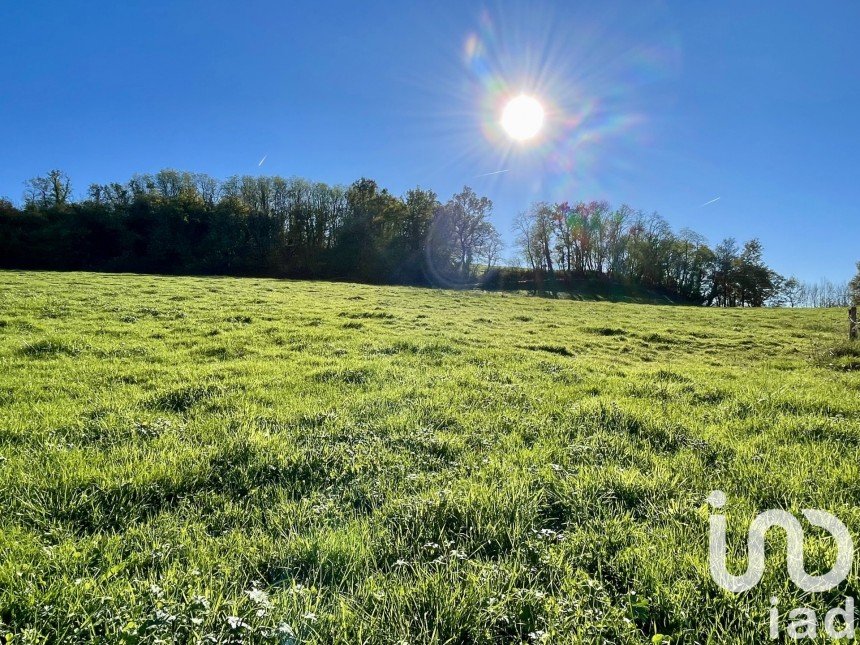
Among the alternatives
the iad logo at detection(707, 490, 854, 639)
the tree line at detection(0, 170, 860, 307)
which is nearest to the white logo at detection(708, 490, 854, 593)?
the iad logo at detection(707, 490, 854, 639)

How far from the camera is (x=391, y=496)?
3.65 meters

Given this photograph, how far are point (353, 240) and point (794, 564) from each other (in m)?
61.7

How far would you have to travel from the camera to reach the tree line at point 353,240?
178ft

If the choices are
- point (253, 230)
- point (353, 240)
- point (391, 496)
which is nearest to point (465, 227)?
point (353, 240)

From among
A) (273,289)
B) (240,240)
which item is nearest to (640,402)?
(273,289)

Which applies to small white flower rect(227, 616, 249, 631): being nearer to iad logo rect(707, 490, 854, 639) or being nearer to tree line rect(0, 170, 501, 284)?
iad logo rect(707, 490, 854, 639)

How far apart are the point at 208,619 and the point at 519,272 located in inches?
2695

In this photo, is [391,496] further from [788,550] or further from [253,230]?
[253,230]

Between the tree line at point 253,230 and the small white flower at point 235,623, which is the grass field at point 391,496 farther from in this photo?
the tree line at point 253,230

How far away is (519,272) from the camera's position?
67.5m

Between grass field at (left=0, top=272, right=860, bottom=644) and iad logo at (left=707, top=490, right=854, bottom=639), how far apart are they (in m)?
0.07

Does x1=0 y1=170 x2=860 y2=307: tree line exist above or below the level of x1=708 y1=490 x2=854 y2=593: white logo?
above

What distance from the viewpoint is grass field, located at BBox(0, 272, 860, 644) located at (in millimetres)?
2338

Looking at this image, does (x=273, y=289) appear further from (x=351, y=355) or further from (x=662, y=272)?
(x=662, y=272)
